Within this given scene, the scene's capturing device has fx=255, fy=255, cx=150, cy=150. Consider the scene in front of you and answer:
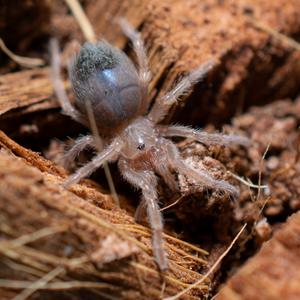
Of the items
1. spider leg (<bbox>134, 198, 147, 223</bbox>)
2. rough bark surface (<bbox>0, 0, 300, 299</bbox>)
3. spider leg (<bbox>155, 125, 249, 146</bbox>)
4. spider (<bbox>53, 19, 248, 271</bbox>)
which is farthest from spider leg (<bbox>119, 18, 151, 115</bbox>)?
spider leg (<bbox>134, 198, 147, 223</bbox>)

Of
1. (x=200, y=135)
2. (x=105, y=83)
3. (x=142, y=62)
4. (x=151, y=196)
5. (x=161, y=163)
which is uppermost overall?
(x=142, y=62)

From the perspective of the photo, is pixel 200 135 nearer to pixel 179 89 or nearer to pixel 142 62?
pixel 179 89

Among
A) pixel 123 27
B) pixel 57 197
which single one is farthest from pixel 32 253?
pixel 123 27

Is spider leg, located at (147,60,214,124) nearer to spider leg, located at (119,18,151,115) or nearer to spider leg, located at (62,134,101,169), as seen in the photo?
spider leg, located at (119,18,151,115)

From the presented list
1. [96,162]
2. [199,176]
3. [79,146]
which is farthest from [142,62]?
[199,176]

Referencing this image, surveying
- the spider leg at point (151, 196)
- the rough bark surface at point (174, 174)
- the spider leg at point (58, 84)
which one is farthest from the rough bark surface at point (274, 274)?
the spider leg at point (58, 84)

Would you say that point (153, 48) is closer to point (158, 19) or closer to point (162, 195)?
point (158, 19)
